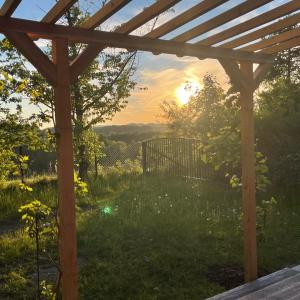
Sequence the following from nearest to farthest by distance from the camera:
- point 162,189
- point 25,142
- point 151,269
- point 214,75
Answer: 1. point 25,142
2. point 151,269
3. point 162,189
4. point 214,75

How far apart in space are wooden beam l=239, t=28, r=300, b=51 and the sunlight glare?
1793cm

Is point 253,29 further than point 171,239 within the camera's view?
No

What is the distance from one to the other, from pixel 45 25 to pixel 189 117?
1928 cm

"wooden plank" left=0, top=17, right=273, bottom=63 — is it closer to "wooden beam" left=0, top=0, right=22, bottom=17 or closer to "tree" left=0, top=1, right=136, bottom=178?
"wooden beam" left=0, top=0, right=22, bottom=17

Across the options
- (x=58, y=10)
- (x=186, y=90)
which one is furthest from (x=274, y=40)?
(x=186, y=90)

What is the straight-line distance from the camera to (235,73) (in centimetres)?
462

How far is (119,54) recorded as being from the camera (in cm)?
1395

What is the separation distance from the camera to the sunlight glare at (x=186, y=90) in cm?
2256

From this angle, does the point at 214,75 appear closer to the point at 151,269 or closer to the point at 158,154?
the point at 158,154

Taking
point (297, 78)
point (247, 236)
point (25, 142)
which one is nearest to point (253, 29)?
point (247, 236)

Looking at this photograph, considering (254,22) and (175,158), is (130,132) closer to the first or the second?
(175,158)

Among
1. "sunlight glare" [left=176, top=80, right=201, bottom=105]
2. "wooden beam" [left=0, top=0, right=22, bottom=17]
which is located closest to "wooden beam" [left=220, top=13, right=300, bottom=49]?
"wooden beam" [left=0, top=0, right=22, bottom=17]

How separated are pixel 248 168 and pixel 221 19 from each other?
1.90 meters

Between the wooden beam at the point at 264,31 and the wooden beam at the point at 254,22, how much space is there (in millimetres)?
236
